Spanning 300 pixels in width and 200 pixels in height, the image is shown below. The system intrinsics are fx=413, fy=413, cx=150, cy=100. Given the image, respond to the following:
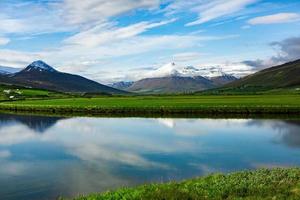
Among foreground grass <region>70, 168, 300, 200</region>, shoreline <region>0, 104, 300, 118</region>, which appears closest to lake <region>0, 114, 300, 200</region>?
foreground grass <region>70, 168, 300, 200</region>

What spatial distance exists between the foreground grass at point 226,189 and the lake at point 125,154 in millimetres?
6521

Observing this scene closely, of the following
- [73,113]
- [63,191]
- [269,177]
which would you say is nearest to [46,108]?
[73,113]

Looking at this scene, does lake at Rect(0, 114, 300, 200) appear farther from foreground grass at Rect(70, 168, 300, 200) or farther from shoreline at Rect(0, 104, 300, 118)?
shoreline at Rect(0, 104, 300, 118)

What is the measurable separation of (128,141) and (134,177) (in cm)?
2218

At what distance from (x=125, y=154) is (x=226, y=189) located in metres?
22.6

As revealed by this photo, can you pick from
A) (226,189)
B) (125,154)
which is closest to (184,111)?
(125,154)

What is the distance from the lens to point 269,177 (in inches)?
949

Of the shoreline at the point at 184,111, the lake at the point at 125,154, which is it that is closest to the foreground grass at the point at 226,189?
the lake at the point at 125,154

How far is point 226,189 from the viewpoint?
71.3 feet

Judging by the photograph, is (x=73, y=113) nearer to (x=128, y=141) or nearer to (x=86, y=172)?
(x=128, y=141)

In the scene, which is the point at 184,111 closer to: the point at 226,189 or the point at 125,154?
the point at 125,154

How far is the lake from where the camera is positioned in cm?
3086

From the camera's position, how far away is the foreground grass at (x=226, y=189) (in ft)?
67.9

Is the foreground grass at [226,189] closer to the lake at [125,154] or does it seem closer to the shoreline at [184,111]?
the lake at [125,154]
